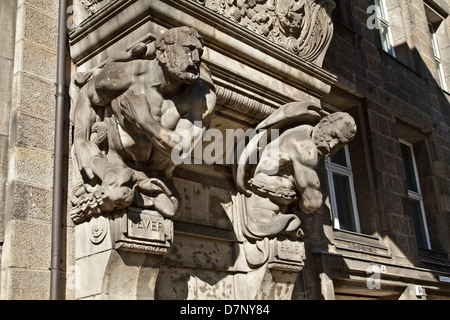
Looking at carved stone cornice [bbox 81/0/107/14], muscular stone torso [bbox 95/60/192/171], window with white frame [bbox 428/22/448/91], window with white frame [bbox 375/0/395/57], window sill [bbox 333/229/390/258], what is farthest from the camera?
window with white frame [bbox 428/22/448/91]

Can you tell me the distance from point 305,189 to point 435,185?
4.77m

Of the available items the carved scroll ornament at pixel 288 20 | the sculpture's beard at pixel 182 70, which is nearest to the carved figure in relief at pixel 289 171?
the carved scroll ornament at pixel 288 20

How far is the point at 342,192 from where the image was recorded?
7734 mm

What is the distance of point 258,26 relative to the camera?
5.41m

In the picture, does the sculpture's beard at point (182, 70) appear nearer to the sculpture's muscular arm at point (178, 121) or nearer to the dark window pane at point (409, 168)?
the sculpture's muscular arm at point (178, 121)

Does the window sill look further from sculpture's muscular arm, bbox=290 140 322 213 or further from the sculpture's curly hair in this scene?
the sculpture's curly hair

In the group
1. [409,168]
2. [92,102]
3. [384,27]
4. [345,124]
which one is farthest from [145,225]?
[384,27]

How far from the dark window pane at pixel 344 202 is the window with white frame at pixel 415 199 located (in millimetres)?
1571

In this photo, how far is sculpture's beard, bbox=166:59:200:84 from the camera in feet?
13.3

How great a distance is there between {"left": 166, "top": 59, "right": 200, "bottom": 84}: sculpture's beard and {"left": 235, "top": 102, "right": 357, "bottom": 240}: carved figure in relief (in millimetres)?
1389

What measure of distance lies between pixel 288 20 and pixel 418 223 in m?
4.50

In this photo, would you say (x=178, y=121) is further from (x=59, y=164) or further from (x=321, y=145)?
(x=321, y=145)

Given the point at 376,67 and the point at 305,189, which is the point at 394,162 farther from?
the point at 305,189

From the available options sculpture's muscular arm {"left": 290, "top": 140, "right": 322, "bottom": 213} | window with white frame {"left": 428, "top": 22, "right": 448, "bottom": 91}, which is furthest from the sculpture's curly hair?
window with white frame {"left": 428, "top": 22, "right": 448, "bottom": 91}
